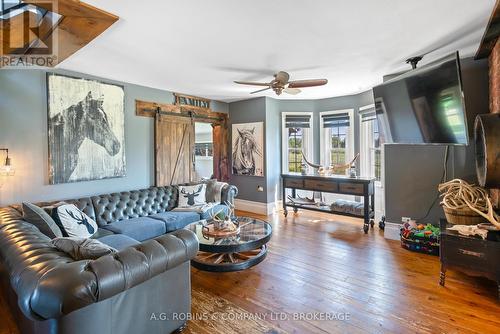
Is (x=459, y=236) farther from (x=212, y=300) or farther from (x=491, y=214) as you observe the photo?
(x=212, y=300)

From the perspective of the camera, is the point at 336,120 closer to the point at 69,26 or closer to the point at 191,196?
the point at 191,196

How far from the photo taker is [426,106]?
9.32 ft

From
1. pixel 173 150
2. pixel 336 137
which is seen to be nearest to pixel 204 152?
pixel 173 150

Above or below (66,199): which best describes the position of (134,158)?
above

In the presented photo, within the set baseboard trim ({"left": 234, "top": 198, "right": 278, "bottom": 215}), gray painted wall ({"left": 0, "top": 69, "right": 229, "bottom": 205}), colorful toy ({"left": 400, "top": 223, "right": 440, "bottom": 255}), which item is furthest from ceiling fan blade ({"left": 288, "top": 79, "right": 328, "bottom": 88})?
gray painted wall ({"left": 0, "top": 69, "right": 229, "bottom": 205})

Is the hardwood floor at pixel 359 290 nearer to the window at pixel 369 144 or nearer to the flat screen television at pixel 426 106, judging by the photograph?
the flat screen television at pixel 426 106

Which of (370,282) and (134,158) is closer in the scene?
(370,282)

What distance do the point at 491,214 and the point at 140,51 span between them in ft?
13.1

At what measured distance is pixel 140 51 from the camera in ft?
9.30

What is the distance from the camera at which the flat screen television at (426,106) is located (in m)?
2.46

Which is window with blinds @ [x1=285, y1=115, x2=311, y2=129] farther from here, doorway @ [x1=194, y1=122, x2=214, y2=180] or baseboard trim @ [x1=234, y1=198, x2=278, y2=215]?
doorway @ [x1=194, y1=122, x2=214, y2=180]

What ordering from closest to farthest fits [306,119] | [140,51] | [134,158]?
[140,51]
[134,158]
[306,119]

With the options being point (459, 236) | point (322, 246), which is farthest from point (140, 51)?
point (459, 236)

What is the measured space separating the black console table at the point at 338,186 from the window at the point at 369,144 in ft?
2.36
